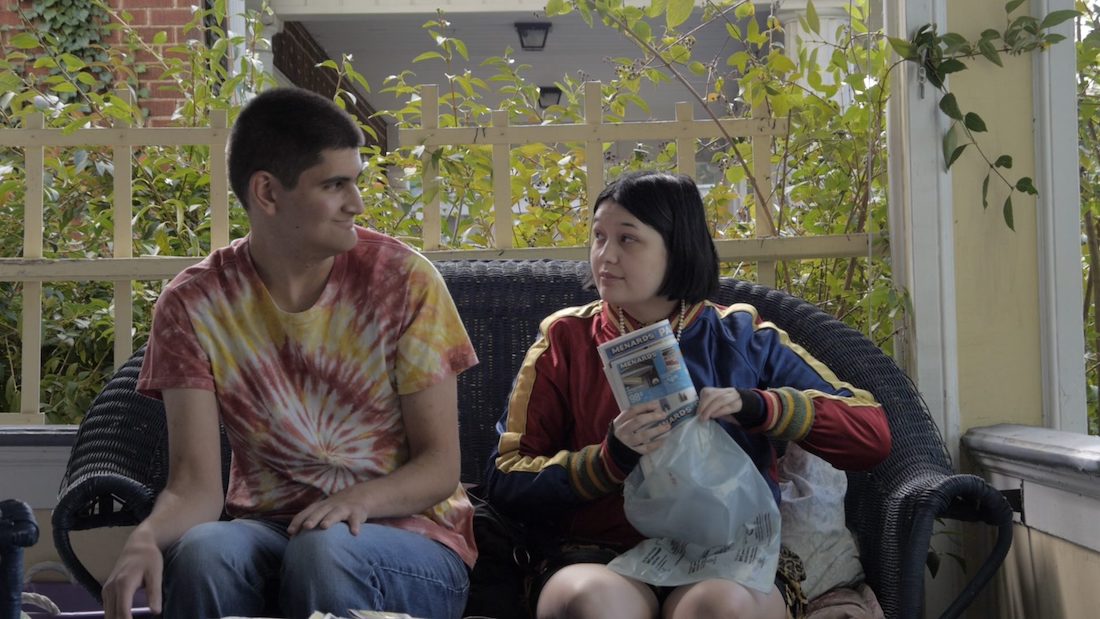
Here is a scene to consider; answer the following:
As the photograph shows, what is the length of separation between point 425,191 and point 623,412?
4.31 feet

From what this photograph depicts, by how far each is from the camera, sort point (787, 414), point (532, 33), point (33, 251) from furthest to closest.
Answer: point (532, 33), point (33, 251), point (787, 414)

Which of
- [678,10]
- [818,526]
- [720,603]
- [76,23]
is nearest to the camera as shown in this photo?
[720,603]

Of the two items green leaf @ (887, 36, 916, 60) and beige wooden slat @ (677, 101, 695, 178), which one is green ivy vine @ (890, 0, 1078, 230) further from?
beige wooden slat @ (677, 101, 695, 178)

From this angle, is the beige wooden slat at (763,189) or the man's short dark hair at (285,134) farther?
the beige wooden slat at (763,189)

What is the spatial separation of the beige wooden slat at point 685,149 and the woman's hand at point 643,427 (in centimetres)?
123

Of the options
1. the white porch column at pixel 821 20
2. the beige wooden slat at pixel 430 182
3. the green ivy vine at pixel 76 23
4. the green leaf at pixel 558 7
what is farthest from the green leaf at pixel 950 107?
the green ivy vine at pixel 76 23

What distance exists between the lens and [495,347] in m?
2.69

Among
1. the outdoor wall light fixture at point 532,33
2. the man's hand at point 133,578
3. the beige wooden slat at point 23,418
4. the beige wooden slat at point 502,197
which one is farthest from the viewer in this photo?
the outdoor wall light fixture at point 532,33

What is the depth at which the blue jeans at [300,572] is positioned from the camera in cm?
176

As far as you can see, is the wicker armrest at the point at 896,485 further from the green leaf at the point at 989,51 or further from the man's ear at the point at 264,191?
the man's ear at the point at 264,191

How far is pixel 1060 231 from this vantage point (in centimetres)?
266

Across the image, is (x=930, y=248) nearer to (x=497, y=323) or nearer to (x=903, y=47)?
(x=903, y=47)

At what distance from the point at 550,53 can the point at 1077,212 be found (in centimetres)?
659

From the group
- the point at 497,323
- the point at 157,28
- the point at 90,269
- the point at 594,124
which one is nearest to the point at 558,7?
the point at 594,124
